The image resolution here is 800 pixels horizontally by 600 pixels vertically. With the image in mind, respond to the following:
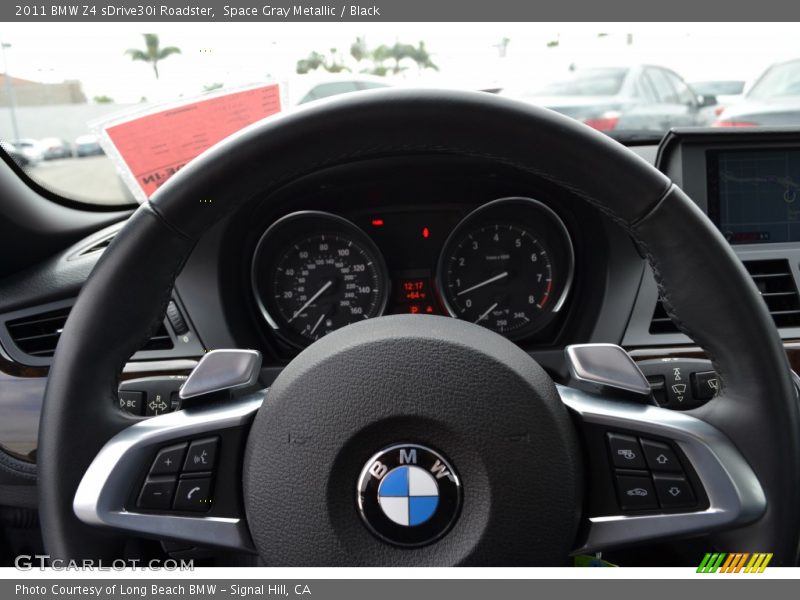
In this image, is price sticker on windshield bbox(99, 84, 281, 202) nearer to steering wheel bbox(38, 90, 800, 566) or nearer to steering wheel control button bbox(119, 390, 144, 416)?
steering wheel control button bbox(119, 390, 144, 416)

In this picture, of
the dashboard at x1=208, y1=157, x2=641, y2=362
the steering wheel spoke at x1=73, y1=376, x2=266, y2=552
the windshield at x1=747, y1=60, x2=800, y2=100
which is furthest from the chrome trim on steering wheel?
the windshield at x1=747, y1=60, x2=800, y2=100

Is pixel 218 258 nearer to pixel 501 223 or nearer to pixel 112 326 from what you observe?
pixel 501 223

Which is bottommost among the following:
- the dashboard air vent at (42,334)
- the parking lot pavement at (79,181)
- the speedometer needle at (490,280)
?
the dashboard air vent at (42,334)

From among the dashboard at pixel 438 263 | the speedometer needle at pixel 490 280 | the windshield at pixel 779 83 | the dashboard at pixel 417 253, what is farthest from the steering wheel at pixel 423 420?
the windshield at pixel 779 83

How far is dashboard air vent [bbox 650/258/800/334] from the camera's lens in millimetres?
2102

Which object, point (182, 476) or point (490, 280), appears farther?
point (490, 280)

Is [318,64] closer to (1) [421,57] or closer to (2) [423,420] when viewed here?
(1) [421,57]

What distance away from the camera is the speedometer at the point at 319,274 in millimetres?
2188

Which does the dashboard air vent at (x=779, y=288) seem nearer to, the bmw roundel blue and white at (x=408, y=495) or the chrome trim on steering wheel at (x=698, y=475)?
the chrome trim on steering wheel at (x=698, y=475)

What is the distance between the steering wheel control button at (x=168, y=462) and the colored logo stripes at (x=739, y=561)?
62 cm

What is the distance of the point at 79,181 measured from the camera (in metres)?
2.42

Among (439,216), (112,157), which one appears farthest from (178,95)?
(439,216)

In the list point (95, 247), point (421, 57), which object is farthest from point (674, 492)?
point (95, 247)

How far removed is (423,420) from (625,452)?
0.85ft
